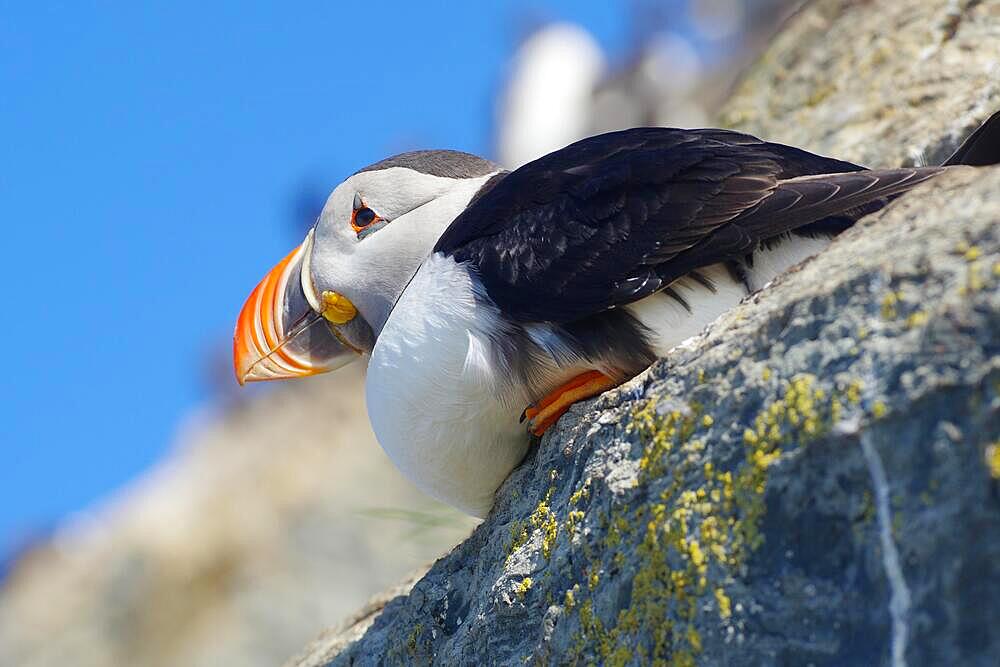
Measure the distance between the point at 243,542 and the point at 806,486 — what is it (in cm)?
1163

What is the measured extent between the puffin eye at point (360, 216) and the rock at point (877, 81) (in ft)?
7.28

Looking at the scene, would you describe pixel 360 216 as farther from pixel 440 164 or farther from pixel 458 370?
pixel 458 370

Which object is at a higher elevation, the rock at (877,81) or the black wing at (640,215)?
the black wing at (640,215)

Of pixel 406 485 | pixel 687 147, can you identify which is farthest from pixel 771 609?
pixel 406 485

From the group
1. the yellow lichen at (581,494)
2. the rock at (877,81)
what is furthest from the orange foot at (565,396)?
the rock at (877,81)

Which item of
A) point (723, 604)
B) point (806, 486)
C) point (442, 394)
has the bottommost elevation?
point (723, 604)

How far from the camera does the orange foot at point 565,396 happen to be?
147 inches

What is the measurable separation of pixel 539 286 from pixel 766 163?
28.3 inches

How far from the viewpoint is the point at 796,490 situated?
2641 mm

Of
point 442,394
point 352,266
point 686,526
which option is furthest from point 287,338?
point 686,526

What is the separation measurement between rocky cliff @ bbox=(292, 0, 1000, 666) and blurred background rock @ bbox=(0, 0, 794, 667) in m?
5.24

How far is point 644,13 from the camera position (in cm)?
2405

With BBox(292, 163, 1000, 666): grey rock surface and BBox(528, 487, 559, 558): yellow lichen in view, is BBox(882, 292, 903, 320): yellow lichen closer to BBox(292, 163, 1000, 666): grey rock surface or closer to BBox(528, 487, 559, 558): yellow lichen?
BBox(292, 163, 1000, 666): grey rock surface

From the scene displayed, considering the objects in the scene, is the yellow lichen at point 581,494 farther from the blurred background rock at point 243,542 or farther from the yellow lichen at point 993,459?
the blurred background rock at point 243,542
